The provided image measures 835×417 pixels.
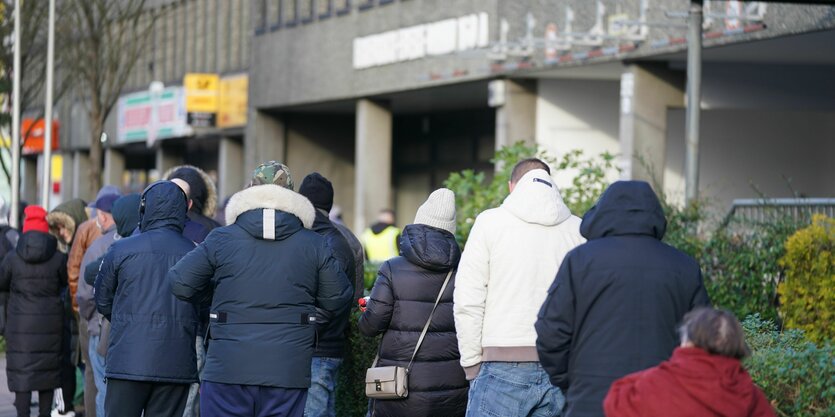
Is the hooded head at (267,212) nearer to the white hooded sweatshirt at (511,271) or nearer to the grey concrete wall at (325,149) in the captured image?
the white hooded sweatshirt at (511,271)

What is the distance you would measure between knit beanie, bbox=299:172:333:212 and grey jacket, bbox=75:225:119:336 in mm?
1797

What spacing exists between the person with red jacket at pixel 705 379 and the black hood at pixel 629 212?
79 cm

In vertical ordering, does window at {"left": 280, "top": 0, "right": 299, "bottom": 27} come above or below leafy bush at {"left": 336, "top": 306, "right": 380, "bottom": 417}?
above

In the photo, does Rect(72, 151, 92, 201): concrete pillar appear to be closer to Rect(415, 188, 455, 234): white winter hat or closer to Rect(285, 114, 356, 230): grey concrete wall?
Rect(285, 114, 356, 230): grey concrete wall

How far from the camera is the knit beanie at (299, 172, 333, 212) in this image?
30.5ft

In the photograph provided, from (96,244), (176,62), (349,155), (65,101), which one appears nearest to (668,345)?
(96,244)

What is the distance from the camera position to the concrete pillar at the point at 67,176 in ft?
168

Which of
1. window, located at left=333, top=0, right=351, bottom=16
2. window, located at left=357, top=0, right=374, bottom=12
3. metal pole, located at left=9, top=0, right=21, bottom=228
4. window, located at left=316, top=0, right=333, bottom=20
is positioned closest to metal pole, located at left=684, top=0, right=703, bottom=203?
metal pole, located at left=9, top=0, right=21, bottom=228

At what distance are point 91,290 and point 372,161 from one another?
21.1 metres

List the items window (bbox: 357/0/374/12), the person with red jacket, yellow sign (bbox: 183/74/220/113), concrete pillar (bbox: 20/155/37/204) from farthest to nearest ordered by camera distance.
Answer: concrete pillar (bbox: 20/155/37/204) < yellow sign (bbox: 183/74/220/113) < window (bbox: 357/0/374/12) < the person with red jacket

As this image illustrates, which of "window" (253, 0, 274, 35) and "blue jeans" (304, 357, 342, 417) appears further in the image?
"window" (253, 0, 274, 35)

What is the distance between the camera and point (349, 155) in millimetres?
37812

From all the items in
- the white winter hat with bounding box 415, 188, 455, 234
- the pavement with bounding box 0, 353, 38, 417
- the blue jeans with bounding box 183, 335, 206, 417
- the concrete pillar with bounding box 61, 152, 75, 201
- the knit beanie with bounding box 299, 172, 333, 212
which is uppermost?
the concrete pillar with bounding box 61, 152, 75, 201

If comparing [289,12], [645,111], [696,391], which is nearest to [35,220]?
[696,391]
